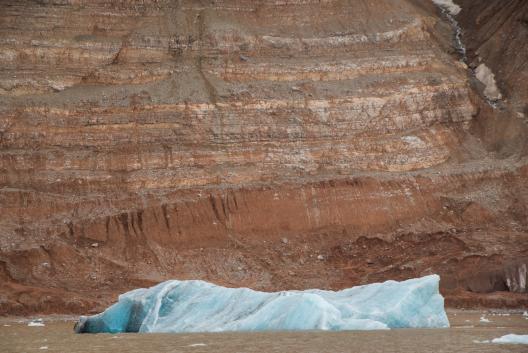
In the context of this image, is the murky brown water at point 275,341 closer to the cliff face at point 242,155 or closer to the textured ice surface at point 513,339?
the textured ice surface at point 513,339

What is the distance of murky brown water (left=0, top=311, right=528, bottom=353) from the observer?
89.4ft

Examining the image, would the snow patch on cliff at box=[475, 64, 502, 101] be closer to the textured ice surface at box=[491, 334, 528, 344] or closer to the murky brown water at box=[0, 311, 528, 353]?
the murky brown water at box=[0, 311, 528, 353]

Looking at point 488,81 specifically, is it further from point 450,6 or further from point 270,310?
point 270,310

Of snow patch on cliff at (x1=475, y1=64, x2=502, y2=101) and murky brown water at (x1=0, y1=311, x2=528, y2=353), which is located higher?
murky brown water at (x1=0, y1=311, x2=528, y2=353)

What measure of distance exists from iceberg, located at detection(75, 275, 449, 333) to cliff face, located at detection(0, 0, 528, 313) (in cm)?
1293

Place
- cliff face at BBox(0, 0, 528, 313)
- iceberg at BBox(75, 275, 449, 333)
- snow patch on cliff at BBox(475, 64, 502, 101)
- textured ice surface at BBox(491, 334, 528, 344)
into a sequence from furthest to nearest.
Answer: snow patch on cliff at BBox(475, 64, 502, 101), cliff face at BBox(0, 0, 528, 313), iceberg at BBox(75, 275, 449, 333), textured ice surface at BBox(491, 334, 528, 344)

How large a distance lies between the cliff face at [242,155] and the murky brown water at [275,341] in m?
15.1

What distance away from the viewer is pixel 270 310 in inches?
1345

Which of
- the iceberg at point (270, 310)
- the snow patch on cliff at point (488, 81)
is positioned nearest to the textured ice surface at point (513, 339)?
the iceberg at point (270, 310)

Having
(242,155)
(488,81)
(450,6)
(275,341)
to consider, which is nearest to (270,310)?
(275,341)

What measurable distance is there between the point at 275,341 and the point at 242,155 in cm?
2958

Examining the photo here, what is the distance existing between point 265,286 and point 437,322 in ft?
57.5

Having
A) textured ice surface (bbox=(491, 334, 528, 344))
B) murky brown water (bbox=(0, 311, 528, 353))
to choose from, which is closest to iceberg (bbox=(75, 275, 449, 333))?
murky brown water (bbox=(0, 311, 528, 353))

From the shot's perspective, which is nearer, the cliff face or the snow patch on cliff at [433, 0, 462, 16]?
the cliff face
